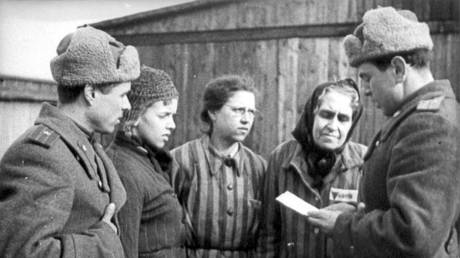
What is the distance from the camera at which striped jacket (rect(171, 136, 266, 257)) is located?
3873 millimetres

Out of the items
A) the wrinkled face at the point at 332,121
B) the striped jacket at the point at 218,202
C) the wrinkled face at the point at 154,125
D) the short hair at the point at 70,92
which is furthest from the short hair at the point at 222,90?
the short hair at the point at 70,92

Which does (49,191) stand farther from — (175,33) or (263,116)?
(175,33)

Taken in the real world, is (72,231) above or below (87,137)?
below

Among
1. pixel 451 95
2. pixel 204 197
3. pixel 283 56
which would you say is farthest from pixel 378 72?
pixel 283 56

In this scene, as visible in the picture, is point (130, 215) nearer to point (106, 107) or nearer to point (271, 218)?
point (106, 107)

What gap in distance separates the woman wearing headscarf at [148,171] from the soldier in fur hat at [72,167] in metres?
0.41

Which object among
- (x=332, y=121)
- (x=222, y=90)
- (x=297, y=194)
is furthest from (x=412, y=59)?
(x=222, y=90)

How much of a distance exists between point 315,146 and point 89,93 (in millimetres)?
1818

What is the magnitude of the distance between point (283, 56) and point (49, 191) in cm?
463

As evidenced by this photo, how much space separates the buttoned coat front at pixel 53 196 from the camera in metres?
1.89

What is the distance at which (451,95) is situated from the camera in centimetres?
238

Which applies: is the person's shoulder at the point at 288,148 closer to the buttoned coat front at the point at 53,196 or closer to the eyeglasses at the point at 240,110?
the eyeglasses at the point at 240,110

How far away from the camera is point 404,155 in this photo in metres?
2.25

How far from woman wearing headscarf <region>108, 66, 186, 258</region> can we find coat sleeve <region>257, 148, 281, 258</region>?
744mm
